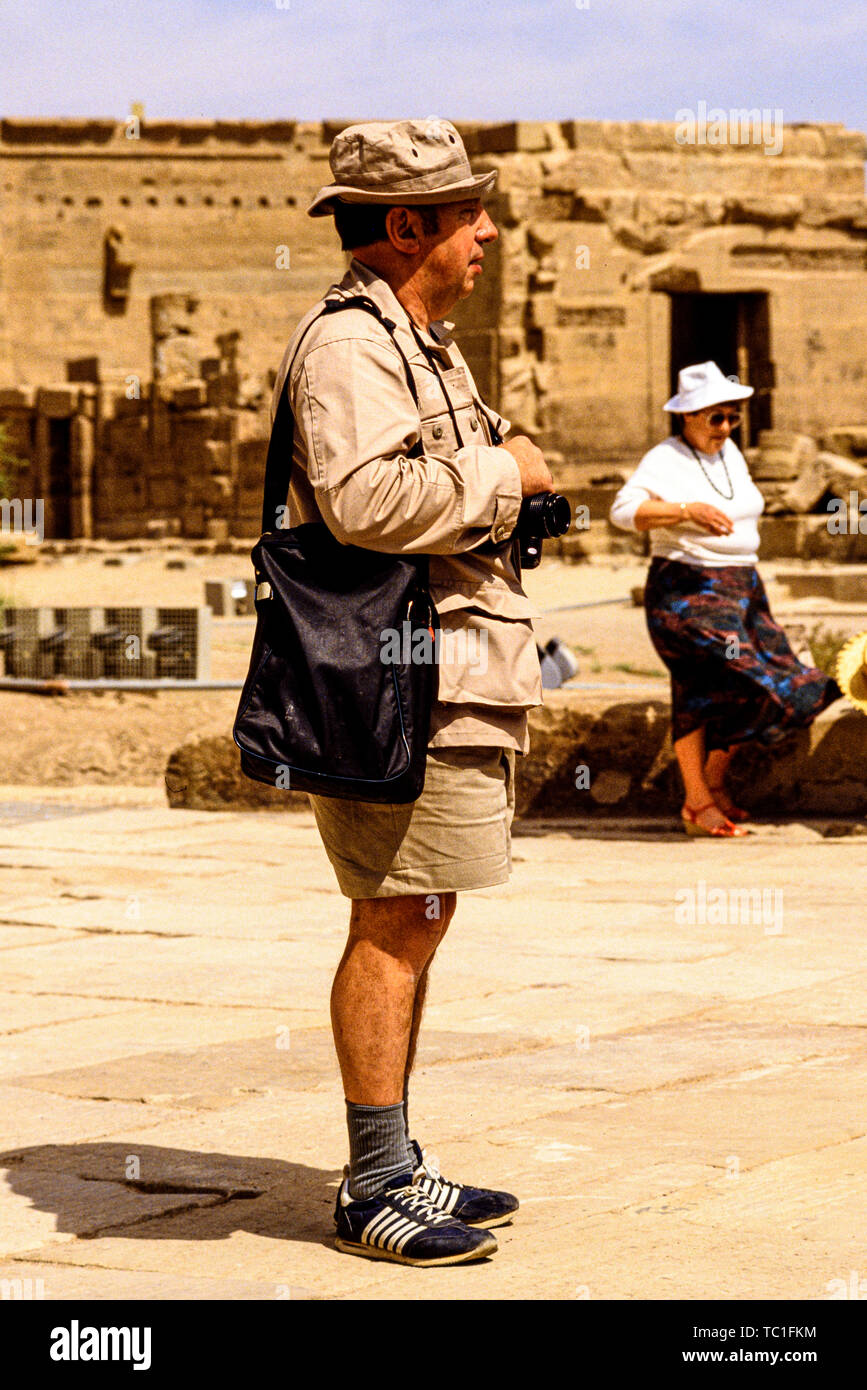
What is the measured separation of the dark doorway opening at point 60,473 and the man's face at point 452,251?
3433 centimetres

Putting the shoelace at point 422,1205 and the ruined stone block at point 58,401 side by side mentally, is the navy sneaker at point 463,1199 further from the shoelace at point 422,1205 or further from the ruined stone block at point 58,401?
the ruined stone block at point 58,401

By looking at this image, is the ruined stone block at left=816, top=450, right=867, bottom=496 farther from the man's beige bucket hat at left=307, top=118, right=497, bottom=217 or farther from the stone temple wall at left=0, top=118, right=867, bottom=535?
the man's beige bucket hat at left=307, top=118, right=497, bottom=217

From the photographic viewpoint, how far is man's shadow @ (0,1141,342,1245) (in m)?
3.43

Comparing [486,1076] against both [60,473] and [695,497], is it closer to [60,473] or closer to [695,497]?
[695,497]

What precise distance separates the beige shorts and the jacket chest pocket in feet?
1.62

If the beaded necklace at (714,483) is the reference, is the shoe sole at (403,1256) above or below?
below

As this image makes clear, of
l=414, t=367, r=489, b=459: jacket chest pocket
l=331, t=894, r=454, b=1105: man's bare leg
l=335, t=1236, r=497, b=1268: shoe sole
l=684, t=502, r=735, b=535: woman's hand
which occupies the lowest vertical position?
l=335, t=1236, r=497, b=1268: shoe sole

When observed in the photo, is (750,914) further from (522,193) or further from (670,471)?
(522,193)

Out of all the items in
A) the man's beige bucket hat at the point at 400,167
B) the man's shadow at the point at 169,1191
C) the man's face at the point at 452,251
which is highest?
the man's beige bucket hat at the point at 400,167

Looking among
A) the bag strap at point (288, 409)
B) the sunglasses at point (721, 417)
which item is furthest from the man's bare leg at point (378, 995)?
the sunglasses at point (721, 417)

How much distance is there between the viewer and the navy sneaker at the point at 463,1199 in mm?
3338

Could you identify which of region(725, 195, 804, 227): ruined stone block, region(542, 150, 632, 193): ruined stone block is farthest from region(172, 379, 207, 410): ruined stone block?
region(725, 195, 804, 227): ruined stone block

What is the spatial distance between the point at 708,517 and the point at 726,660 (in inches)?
20.3

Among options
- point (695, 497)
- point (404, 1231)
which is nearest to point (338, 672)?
point (404, 1231)
